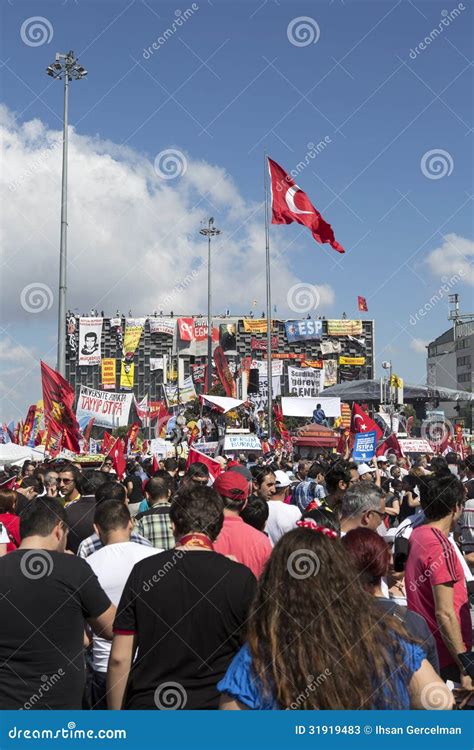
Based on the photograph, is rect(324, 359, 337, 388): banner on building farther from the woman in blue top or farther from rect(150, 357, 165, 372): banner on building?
the woman in blue top

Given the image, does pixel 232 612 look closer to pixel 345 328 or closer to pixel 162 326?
pixel 162 326

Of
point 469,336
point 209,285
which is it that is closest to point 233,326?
point 469,336

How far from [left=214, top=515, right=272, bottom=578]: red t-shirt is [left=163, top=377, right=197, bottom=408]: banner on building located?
3787 inches

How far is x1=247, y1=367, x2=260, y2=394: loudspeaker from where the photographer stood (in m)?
105

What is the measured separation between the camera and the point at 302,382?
344ft

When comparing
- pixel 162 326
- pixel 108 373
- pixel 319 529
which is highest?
pixel 162 326

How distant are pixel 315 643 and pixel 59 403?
13.5m

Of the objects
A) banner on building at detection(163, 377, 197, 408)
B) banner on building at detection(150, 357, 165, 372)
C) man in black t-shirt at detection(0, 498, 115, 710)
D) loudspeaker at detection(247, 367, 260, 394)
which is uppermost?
banner on building at detection(150, 357, 165, 372)

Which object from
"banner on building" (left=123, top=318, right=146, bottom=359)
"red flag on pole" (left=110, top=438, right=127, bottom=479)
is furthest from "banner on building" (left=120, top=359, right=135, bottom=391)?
"red flag on pole" (left=110, top=438, right=127, bottom=479)

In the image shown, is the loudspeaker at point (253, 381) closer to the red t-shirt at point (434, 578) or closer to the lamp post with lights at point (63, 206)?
the lamp post with lights at point (63, 206)

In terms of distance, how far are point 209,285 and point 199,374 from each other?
198 ft

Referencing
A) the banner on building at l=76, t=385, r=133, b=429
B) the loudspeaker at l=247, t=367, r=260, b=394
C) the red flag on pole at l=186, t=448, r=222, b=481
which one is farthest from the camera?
the loudspeaker at l=247, t=367, r=260, b=394

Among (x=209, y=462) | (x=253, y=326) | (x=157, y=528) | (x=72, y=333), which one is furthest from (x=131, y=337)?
(x=157, y=528)
